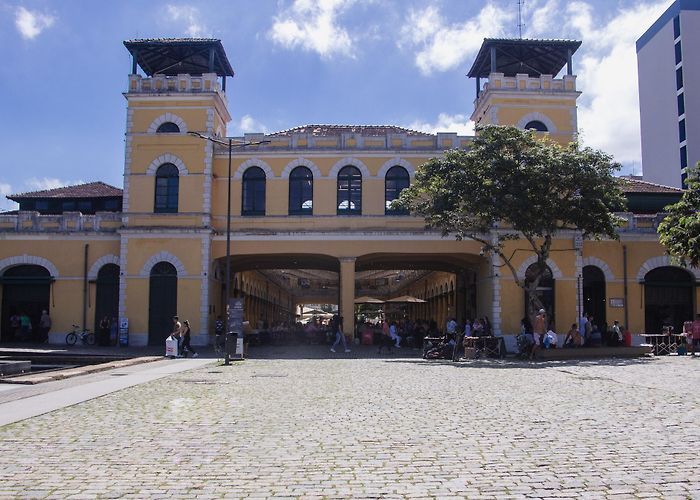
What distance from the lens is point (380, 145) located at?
30.9m

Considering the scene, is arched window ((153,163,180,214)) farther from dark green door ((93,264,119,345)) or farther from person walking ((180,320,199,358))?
person walking ((180,320,199,358))

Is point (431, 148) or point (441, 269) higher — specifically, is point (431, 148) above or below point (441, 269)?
above

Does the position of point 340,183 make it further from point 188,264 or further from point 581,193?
point 581,193

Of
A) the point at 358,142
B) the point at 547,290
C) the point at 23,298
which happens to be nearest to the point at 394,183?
the point at 358,142

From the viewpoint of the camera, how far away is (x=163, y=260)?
29938mm

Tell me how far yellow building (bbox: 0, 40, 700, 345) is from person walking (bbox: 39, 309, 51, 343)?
323 mm

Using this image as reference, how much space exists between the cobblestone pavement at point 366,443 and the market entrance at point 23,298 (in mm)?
19572

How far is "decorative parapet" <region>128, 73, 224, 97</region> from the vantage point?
3068 cm

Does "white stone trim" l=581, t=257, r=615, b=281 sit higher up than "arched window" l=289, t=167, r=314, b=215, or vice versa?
"arched window" l=289, t=167, r=314, b=215

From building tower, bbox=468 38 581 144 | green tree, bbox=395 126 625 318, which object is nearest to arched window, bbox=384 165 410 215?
building tower, bbox=468 38 581 144

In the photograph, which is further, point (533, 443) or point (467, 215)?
point (467, 215)

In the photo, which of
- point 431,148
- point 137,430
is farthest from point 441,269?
point 137,430

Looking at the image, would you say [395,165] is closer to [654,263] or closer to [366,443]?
[654,263]

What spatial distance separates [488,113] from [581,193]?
910 centimetres
